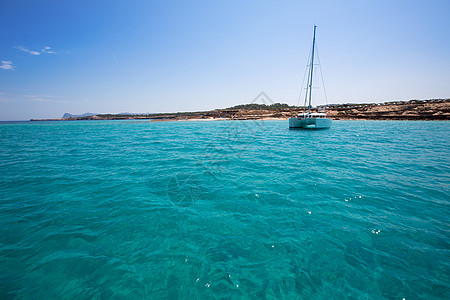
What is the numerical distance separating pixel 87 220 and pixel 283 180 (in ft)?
26.0

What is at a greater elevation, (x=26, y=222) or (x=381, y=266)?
(x=26, y=222)

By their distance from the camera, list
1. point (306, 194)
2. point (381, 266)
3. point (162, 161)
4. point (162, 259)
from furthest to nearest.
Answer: point (162, 161) < point (306, 194) < point (162, 259) < point (381, 266)

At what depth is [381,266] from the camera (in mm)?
3637

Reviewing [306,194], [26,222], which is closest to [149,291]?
[26,222]

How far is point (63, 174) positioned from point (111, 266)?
8902 millimetres

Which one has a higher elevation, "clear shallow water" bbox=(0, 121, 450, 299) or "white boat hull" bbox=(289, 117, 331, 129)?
"white boat hull" bbox=(289, 117, 331, 129)

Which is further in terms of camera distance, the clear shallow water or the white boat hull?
the white boat hull

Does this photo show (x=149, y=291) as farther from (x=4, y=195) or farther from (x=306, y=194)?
(x=4, y=195)

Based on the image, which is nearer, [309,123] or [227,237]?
[227,237]

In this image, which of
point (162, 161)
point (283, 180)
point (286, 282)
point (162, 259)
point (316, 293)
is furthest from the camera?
point (162, 161)

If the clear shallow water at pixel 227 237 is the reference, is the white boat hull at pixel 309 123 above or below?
above

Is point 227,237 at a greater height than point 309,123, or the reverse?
point 309,123

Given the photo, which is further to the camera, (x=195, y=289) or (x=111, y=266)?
(x=111, y=266)

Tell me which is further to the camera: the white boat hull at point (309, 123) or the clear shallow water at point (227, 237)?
the white boat hull at point (309, 123)
